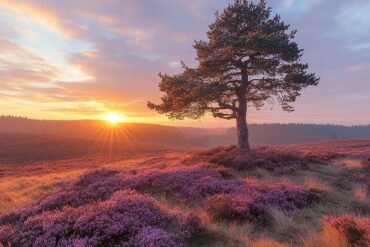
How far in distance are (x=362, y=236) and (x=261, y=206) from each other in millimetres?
2908

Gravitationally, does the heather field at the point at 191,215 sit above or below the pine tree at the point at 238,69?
below

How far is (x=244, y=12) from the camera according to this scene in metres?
23.5

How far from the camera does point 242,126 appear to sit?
82.5ft

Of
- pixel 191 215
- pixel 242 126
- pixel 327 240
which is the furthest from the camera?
pixel 242 126

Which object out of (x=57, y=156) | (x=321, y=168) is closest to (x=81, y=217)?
(x=321, y=168)

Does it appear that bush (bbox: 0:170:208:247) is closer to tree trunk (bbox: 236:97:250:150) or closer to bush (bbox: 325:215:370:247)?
bush (bbox: 325:215:370:247)

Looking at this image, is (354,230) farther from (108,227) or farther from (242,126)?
(242,126)

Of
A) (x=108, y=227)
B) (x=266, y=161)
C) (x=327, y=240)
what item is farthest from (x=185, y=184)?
(x=266, y=161)

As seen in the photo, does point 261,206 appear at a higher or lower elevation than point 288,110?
lower

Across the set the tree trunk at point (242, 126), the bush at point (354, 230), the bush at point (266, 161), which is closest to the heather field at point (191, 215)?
the bush at point (354, 230)

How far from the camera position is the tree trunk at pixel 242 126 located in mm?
25031

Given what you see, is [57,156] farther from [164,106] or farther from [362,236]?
[362,236]

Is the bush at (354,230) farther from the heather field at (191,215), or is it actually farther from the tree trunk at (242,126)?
the tree trunk at (242,126)

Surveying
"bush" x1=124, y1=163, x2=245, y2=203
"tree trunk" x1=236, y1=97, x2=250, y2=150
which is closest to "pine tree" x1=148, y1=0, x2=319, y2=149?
"tree trunk" x1=236, y1=97, x2=250, y2=150
